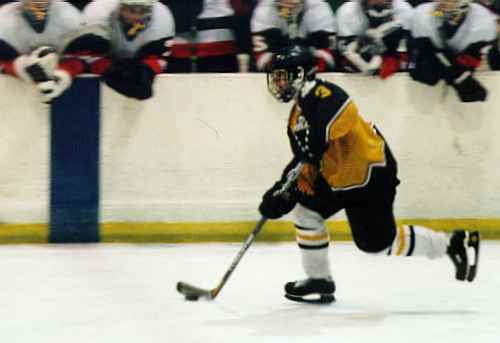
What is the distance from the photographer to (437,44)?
5266mm

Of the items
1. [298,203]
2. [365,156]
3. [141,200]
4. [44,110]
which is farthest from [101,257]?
[365,156]

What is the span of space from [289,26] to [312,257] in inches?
59.6

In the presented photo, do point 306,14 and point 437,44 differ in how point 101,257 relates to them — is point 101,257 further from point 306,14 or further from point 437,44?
point 437,44

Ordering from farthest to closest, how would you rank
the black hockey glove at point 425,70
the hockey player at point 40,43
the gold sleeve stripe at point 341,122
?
1. the black hockey glove at point 425,70
2. the hockey player at point 40,43
3. the gold sleeve stripe at point 341,122

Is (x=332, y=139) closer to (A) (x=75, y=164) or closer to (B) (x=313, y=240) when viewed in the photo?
(B) (x=313, y=240)

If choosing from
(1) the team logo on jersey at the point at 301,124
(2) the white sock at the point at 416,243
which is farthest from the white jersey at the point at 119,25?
(2) the white sock at the point at 416,243

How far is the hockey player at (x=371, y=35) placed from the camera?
16.9 ft

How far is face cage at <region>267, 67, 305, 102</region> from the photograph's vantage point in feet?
12.2

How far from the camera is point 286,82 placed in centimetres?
373

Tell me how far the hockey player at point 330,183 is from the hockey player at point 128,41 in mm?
1396

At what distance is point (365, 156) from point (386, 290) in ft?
2.30

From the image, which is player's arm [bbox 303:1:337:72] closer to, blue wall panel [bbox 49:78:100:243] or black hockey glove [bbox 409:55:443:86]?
black hockey glove [bbox 409:55:443:86]

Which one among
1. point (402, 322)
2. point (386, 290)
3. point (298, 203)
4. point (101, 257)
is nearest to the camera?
point (402, 322)

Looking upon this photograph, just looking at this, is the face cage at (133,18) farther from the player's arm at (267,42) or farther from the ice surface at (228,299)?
the ice surface at (228,299)
